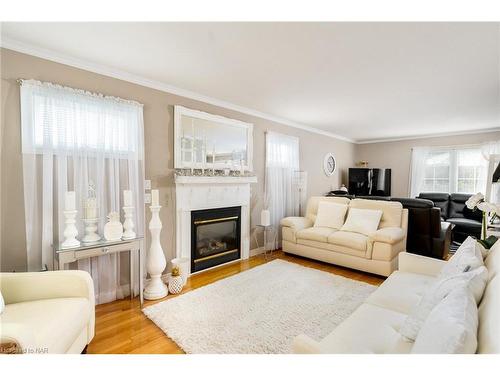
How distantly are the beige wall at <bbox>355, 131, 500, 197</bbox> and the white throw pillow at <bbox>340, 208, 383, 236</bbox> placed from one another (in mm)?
3407

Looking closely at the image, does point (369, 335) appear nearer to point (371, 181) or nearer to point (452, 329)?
point (452, 329)

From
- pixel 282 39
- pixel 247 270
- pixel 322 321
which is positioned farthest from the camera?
pixel 247 270

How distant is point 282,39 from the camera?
76.4 inches

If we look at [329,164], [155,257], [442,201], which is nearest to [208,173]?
[155,257]

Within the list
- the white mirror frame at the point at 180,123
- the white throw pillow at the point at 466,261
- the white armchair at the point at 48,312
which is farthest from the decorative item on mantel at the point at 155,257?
the white throw pillow at the point at 466,261

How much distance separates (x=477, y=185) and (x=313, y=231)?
4389 mm

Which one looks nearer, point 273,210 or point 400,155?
point 273,210

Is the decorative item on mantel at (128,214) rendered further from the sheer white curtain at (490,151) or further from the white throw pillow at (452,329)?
the sheer white curtain at (490,151)

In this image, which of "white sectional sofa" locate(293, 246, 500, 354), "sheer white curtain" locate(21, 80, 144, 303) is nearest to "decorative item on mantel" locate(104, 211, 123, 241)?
"sheer white curtain" locate(21, 80, 144, 303)

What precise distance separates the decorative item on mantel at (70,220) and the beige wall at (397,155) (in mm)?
6802

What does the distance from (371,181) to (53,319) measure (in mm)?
6512

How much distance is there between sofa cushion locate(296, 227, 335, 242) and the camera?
11.8 feet
